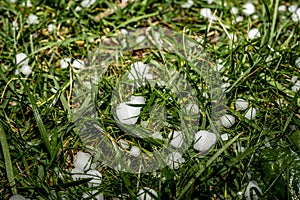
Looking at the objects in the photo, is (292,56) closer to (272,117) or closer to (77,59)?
(272,117)

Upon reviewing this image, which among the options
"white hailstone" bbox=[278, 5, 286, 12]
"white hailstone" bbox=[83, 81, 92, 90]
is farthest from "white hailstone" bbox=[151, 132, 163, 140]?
"white hailstone" bbox=[278, 5, 286, 12]

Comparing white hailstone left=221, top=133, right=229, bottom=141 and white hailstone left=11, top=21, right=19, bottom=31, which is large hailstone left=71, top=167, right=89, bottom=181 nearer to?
white hailstone left=221, top=133, right=229, bottom=141

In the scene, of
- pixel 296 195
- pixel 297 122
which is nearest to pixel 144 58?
pixel 297 122

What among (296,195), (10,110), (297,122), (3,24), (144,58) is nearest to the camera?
(296,195)

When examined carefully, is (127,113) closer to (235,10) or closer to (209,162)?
(209,162)

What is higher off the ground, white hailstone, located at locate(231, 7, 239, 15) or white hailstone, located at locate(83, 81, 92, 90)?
white hailstone, located at locate(231, 7, 239, 15)

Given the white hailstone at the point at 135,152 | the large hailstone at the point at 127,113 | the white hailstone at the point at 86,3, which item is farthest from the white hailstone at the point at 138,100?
the white hailstone at the point at 86,3

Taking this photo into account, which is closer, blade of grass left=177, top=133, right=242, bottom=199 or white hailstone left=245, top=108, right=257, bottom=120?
blade of grass left=177, top=133, right=242, bottom=199
